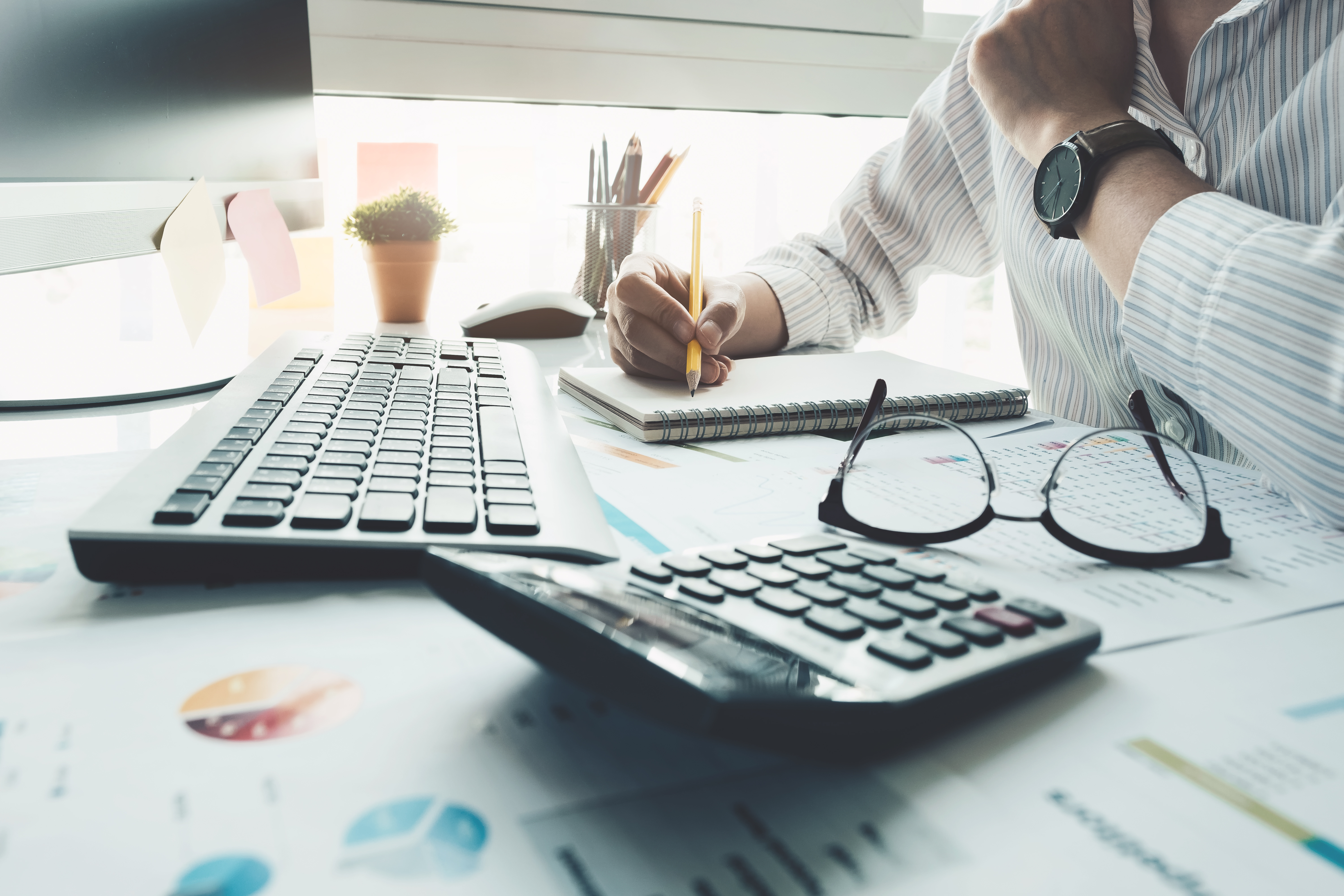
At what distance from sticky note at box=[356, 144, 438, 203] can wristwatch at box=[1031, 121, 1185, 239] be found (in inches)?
30.8

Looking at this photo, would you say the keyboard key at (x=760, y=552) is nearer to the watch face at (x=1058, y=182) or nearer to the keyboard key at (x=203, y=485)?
the keyboard key at (x=203, y=485)

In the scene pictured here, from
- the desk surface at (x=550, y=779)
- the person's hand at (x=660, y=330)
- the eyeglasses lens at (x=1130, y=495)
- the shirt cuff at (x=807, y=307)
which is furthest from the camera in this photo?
the shirt cuff at (x=807, y=307)

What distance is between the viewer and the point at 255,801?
0.63 ft

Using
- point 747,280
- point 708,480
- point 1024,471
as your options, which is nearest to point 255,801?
point 708,480

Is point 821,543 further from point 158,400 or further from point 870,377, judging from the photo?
point 158,400

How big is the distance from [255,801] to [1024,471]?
42cm

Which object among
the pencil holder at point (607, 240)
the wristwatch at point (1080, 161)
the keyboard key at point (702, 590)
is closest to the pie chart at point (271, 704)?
the keyboard key at point (702, 590)

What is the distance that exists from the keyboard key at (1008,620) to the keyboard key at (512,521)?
0.51ft

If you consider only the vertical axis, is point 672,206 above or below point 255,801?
above

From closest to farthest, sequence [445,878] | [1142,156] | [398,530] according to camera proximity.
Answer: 1. [445,878]
2. [398,530]
3. [1142,156]

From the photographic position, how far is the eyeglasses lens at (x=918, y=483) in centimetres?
40

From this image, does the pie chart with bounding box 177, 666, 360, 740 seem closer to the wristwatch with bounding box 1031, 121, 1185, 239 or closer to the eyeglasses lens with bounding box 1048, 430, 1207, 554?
the eyeglasses lens with bounding box 1048, 430, 1207, 554

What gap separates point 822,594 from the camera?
0.88 ft

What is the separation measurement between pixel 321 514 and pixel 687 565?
131 millimetres
